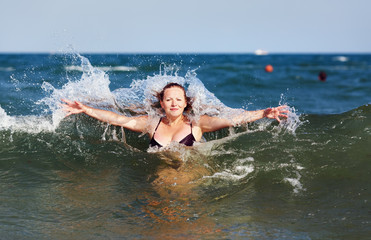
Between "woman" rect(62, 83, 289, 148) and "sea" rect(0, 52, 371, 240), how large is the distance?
17 cm

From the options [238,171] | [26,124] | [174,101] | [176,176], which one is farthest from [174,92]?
[26,124]

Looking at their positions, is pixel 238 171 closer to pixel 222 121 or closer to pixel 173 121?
pixel 222 121

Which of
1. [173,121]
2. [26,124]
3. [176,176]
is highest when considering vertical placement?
[173,121]

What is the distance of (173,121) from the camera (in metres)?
5.63

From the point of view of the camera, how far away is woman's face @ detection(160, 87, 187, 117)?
5418mm

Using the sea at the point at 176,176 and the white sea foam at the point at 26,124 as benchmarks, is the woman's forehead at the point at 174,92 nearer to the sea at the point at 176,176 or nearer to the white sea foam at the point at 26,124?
the sea at the point at 176,176

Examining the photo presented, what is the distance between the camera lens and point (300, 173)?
4.65 meters

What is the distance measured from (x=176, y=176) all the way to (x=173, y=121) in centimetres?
116

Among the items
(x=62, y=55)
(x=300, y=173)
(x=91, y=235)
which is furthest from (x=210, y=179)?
(x=62, y=55)

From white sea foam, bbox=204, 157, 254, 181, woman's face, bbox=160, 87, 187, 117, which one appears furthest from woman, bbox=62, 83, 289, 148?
white sea foam, bbox=204, 157, 254, 181

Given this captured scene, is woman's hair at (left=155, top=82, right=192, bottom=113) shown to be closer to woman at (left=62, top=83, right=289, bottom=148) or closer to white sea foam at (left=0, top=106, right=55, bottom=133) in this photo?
woman at (left=62, top=83, right=289, bottom=148)

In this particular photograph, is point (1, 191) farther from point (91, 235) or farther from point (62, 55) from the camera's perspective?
point (62, 55)

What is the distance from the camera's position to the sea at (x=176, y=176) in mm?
3436

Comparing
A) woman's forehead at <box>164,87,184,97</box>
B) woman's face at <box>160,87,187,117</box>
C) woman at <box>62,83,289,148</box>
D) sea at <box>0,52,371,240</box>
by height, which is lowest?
sea at <box>0,52,371,240</box>
